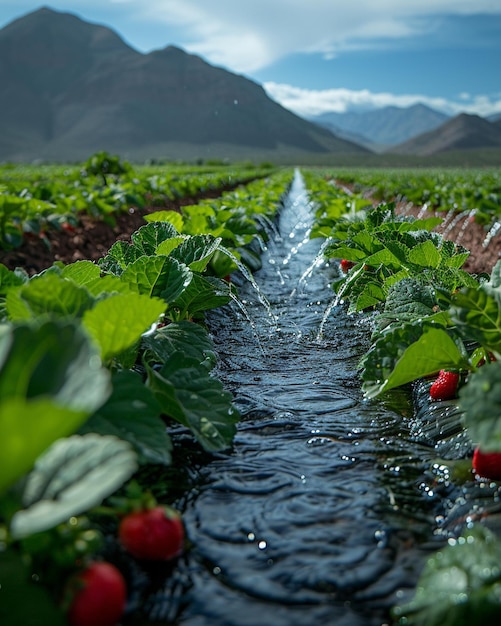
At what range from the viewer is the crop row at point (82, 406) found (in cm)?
116

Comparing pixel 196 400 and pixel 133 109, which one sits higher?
pixel 133 109

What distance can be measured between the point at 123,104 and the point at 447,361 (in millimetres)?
142507

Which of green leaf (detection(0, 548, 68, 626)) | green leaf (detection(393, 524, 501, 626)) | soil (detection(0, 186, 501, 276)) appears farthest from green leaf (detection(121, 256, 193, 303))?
soil (detection(0, 186, 501, 276))

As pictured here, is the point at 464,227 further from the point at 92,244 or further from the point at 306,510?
the point at 306,510

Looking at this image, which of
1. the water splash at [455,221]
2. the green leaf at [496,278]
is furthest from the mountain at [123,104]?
the green leaf at [496,278]

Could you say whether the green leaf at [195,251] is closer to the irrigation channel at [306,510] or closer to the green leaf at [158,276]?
the green leaf at [158,276]

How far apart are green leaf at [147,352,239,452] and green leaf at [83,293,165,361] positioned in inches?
9.7

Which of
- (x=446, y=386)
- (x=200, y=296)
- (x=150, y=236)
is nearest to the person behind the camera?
(x=446, y=386)

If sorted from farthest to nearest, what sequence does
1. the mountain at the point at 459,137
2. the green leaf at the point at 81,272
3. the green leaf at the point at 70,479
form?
the mountain at the point at 459,137 → the green leaf at the point at 81,272 → the green leaf at the point at 70,479

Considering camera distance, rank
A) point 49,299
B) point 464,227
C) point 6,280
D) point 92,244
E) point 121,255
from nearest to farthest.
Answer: point 49,299 < point 6,280 < point 121,255 < point 92,244 < point 464,227

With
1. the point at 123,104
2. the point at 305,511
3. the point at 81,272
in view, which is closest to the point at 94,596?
the point at 305,511

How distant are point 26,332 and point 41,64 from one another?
569 feet

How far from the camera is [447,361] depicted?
86.3 inches

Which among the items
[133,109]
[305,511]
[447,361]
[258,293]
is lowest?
[305,511]
